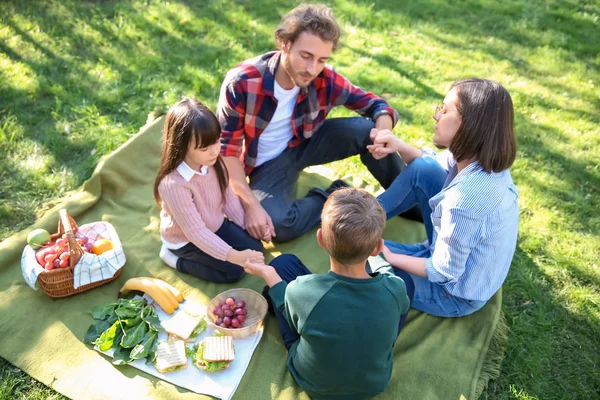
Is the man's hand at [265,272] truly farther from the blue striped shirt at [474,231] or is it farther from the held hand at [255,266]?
Result: the blue striped shirt at [474,231]

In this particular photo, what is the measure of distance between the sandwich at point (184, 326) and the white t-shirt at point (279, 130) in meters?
1.39

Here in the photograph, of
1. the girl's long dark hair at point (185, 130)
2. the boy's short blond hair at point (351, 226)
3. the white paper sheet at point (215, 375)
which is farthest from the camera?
the girl's long dark hair at point (185, 130)

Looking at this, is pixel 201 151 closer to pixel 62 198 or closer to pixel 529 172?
pixel 62 198

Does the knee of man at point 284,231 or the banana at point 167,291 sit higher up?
the knee of man at point 284,231

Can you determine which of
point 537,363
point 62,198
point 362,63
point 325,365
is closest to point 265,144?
point 62,198

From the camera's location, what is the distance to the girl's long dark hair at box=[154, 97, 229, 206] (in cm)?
292

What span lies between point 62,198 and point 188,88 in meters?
2.05

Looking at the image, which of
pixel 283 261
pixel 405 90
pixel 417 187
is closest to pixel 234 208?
pixel 283 261

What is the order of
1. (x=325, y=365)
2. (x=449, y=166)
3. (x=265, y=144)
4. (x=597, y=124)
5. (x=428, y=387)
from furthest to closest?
(x=597, y=124) < (x=265, y=144) < (x=449, y=166) < (x=428, y=387) < (x=325, y=365)

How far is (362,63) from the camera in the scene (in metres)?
6.24

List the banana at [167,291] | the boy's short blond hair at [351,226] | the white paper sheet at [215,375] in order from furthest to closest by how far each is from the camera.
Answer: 1. the banana at [167,291]
2. the white paper sheet at [215,375]
3. the boy's short blond hair at [351,226]

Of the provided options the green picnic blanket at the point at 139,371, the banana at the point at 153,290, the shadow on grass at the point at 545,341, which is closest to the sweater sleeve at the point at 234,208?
the green picnic blanket at the point at 139,371

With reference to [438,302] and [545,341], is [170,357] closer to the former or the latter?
[438,302]

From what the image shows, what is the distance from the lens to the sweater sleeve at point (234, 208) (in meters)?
3.61
